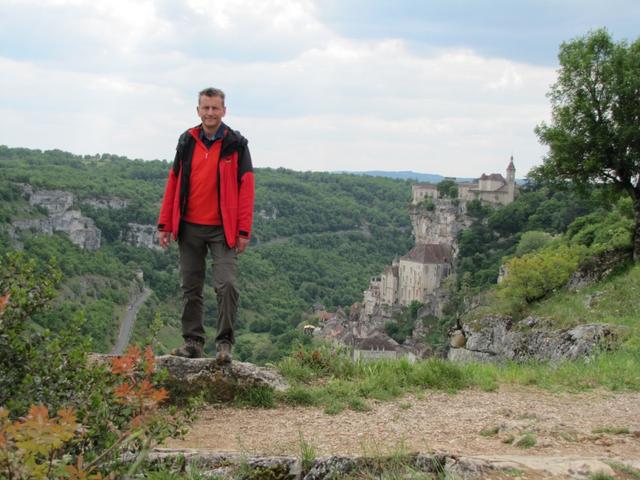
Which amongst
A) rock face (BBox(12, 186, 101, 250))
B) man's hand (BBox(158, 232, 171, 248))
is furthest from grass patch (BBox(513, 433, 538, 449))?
rock face (BBox(12, 186, 101, 250))

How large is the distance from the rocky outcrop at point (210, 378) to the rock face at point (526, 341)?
14.8 ft

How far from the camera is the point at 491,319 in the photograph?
17.1 metres

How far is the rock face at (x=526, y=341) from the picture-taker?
1031 cm

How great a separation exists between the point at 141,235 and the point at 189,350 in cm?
9566

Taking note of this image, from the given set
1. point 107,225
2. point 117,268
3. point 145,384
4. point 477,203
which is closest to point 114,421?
point 145,384

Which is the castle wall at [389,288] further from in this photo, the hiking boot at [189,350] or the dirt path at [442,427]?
the dirt path at [442,427]

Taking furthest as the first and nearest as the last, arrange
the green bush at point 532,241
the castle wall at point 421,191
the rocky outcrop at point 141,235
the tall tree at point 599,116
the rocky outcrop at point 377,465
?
the castle wall at point 421,191, the rocky outcrop at point 141,235, the green bush at point 532,241, the tall tree at point 599,116, the rocky outcrop at point 377,465

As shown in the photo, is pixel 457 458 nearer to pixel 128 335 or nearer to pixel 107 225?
pixel 128 335

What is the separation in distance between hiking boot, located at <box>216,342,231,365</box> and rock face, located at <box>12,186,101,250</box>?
85.8 metres

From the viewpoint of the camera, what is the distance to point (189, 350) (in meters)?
6.80

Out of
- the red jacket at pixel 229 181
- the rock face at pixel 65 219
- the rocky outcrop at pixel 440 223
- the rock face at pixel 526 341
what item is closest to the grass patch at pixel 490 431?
the red jacket at pixel 229 181

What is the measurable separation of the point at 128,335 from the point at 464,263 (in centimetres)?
3315

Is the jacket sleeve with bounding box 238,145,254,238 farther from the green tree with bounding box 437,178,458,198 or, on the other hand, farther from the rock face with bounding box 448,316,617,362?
the green tree with bounding box 437,178,458,198

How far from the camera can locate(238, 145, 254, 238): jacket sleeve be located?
6500 millimetres
